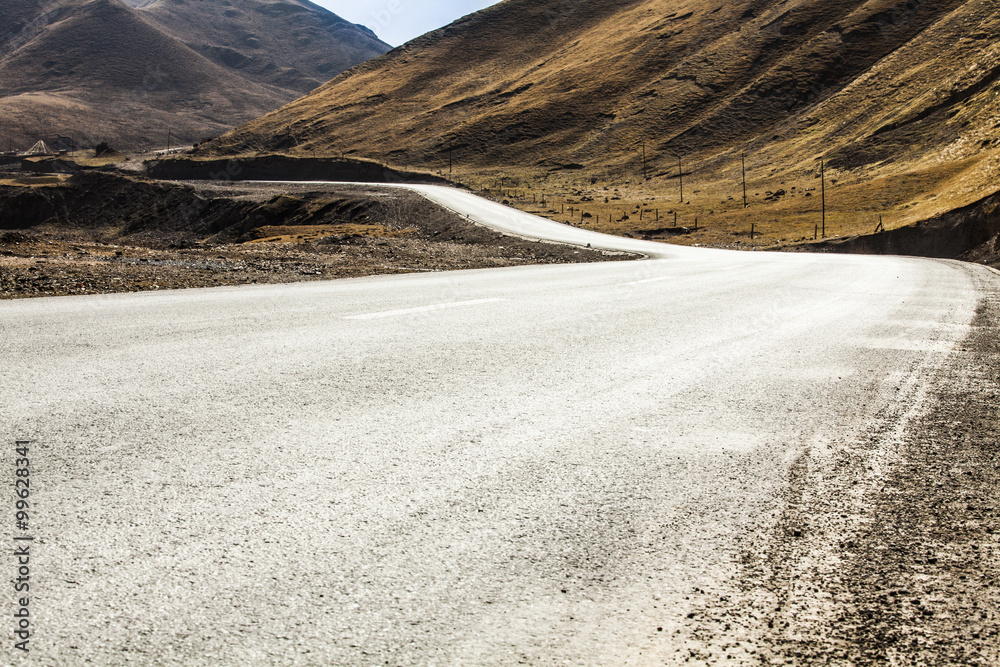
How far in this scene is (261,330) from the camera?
6445 mm

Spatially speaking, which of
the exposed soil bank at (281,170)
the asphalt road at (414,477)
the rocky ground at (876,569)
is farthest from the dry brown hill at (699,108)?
the rocky ground at (876,569)

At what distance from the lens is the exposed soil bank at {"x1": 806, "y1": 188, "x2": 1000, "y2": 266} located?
30.6 meters

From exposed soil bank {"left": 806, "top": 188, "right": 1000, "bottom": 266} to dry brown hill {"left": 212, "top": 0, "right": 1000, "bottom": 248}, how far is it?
7.49 feet

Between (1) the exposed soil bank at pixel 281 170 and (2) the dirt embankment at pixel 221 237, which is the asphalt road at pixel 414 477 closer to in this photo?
→ (2) the dirt embankment at pixel 221 237

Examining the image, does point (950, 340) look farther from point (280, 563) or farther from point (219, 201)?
point (219, 201)

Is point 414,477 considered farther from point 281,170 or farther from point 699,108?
point 699,108

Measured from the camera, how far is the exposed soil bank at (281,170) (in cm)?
8681

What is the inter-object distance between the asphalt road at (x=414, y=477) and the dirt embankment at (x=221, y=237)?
668 cm

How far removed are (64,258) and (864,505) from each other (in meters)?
16.1

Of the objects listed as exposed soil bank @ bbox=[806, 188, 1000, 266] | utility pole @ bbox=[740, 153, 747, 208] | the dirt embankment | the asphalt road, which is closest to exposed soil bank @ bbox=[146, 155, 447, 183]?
the dirt embankment

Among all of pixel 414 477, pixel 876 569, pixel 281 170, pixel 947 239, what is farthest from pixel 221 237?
pixel 876 569

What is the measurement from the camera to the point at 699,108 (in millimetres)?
94250

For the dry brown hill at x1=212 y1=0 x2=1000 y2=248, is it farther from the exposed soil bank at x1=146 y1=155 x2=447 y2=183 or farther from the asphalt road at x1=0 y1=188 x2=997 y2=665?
the asphalt road at x1=0 y1=188 x2=997 y2=665

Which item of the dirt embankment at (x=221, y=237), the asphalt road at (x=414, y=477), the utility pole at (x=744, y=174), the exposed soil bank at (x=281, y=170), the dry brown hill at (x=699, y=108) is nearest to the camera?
the asphalt road at (x=414, y=477)
